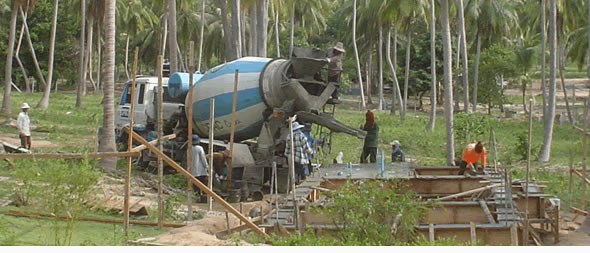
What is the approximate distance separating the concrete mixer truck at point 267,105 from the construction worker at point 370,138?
1.66 metres

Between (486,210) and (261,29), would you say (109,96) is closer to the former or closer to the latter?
(486,210)

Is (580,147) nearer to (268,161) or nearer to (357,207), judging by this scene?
(268,161)

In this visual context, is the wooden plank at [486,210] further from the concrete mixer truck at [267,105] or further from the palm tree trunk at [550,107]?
the palm tree trunk at [550,107]

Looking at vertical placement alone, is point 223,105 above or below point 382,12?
below

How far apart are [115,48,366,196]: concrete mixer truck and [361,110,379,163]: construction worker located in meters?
1.66

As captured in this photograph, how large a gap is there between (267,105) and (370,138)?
3.25 meters

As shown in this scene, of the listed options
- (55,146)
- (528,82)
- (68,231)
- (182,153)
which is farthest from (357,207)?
(528,82)

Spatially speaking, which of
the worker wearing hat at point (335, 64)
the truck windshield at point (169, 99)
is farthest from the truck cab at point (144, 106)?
the worker wearing hat at point (335, 64)

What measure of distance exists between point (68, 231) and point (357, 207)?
3746 mm

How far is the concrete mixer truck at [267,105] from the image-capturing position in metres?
19.2

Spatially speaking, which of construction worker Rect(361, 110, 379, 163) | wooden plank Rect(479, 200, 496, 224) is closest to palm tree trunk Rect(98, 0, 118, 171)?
construction worker Rect(361, 110, 379, 163)
